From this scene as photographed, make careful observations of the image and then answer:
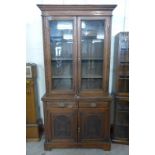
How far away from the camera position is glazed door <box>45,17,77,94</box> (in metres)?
2.26

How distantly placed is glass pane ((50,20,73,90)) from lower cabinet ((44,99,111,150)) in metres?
0.32

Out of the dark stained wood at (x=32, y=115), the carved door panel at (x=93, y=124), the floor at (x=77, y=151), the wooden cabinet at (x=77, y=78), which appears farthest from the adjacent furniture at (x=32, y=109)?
the carved door panel at (x=93, y=124)

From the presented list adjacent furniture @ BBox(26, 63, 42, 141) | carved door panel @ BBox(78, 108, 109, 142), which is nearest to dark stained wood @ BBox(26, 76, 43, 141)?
adjacent furniture @ BBox(26, 63, 42, 141)

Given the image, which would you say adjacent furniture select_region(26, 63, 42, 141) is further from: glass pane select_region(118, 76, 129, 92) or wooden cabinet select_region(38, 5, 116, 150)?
glass pane select_region(118, 76, 129, 92)

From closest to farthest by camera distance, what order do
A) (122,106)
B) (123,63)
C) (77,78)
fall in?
(77,78) < (123,63) < (122,106)

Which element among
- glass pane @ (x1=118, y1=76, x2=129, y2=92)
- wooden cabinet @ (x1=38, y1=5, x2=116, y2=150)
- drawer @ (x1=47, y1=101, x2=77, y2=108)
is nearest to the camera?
wooden cabinet @ (x1=38, y1=5, x2=116, y2=150)

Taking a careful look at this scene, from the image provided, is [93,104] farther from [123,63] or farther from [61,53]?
[61,53]

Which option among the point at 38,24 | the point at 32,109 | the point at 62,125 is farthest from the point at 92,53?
the point at 32,109

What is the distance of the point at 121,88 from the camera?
2.53m

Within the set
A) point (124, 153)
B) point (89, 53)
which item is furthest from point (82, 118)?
point (89, 53)

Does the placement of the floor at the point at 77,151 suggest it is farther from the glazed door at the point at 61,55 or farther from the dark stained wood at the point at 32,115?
the glazed door at the point at 61,55

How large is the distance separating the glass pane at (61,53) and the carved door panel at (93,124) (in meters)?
0.47

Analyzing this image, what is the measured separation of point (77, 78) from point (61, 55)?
0.41 m
